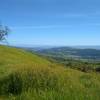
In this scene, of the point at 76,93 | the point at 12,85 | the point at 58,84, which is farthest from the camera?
the point at 12,85

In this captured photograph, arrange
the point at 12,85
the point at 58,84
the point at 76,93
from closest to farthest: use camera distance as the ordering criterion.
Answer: the point at 76,93 < the point at 58,84 < the point at 12,85

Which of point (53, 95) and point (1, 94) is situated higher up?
point (53, 95)

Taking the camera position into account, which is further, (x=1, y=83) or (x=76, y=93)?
(x=1, y=83)

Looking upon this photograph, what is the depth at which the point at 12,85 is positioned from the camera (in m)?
15.7

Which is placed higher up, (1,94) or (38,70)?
(38,70)

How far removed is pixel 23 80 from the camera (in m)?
15.5

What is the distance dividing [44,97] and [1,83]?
7.58 m

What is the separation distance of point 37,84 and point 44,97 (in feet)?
19.3

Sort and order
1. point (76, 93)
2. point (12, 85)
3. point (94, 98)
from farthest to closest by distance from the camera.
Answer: point (12, 85) < point (76, 93) < point (94, 98)

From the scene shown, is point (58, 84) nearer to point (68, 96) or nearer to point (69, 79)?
point (69, 79)

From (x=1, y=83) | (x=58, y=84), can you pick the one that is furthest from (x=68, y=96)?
(x=1, y=83)

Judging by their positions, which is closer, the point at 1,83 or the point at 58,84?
the point at 58,84

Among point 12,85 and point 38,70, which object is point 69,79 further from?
point 12,85

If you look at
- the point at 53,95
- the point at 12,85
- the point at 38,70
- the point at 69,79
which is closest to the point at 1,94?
the point at 12,85
